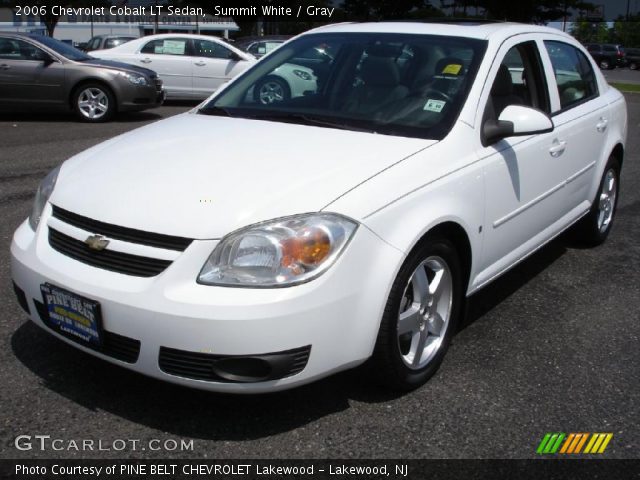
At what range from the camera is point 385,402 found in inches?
125

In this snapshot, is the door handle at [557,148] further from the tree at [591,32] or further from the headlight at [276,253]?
the tree at [591,32]

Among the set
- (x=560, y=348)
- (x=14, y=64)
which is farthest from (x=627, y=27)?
(x=560, y=348)

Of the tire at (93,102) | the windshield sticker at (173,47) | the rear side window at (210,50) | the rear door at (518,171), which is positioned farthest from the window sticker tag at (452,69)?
the windshield sticker at (173,47)

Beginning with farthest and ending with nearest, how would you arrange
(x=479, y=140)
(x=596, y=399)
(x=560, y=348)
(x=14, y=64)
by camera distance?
(x=14, y=64) → (x=560, y=348) → (x=479, y=140) → (x=596, y=399)

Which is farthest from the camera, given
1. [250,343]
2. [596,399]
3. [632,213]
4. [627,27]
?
[627,27]

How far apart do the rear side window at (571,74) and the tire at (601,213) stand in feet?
2.05

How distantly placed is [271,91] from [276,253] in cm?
180

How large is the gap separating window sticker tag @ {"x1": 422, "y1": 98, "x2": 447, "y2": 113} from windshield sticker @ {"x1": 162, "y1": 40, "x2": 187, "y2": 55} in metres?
11.4

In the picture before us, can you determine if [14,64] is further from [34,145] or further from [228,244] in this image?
[228,244]

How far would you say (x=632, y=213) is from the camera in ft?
22.2

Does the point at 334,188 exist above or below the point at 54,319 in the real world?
above

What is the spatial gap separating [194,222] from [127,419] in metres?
0.89

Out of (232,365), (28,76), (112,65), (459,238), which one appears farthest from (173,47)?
(232,365)

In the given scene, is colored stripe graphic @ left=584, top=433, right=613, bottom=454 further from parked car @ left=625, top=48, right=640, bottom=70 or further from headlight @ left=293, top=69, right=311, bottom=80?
parked car @ left=625, top=48, right=640, bottom=70
